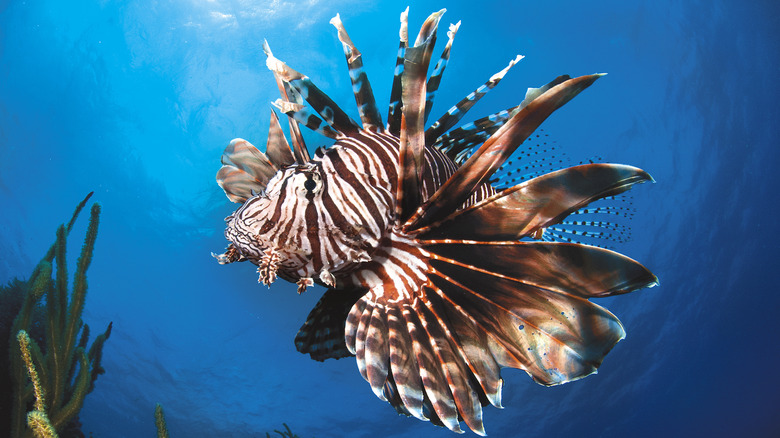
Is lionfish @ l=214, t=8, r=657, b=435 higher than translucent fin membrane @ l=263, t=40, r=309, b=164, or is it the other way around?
translucent fin membrane @ l=263, t=40, r=309, b=164

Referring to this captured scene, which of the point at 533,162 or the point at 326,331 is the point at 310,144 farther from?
the point at 326,331

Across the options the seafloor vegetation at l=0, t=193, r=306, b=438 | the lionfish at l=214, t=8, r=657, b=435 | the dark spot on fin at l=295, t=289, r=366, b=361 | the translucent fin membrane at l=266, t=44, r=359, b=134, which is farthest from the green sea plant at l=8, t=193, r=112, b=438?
the lionfish at l=214, t=8, r=657, b=435

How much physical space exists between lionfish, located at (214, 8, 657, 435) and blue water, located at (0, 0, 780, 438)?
12391 millimetres

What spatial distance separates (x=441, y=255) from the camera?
5.81 feet

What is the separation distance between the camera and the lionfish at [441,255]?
144cm

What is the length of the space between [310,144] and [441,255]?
14475 millimetres

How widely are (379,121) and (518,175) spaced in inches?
59.6

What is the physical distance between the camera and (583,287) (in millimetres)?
1498

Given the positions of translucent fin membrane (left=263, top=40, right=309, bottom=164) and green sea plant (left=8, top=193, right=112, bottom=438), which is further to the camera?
green sea plant (left=8, top=193, right=112, bottom=438)

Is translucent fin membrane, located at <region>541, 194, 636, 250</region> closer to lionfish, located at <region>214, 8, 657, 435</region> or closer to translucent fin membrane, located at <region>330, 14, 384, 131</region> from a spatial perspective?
lionfish, located at <region>214, 8, 657, 435</region>

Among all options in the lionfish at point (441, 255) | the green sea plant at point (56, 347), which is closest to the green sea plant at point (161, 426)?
the green sea plant at point (56, 347)

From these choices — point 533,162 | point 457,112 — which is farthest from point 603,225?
point 457,112

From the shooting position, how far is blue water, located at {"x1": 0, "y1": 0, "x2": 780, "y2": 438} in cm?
1433

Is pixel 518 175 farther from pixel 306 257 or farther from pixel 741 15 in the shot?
pixel 741 15
